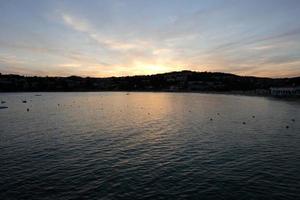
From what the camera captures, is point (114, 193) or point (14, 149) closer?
point (114, 193)

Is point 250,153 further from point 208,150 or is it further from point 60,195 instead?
point 60,195

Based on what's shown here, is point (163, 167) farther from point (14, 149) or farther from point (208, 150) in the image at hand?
point (14, 149)

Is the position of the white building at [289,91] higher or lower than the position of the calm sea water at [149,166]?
higher

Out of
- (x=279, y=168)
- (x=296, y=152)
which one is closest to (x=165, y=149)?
(x=279, y=168)

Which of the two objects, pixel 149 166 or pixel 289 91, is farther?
pixel 289 91

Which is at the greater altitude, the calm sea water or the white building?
the white building

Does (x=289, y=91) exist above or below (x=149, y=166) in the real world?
above

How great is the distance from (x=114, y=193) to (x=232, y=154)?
19401 millimetres

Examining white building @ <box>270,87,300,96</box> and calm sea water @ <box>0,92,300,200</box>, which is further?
white building @ <box>270,87,300,96</box>

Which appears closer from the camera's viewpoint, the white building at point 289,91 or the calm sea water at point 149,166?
the calm sea water at point 149,166

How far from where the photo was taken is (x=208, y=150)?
3856 cm

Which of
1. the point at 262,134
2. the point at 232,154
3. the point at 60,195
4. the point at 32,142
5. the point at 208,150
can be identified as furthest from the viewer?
the point at 262,134

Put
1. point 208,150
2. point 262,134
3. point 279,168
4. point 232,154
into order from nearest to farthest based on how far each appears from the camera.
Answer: point 279,168 → point 232,154 → point 208,150 → point 262,134

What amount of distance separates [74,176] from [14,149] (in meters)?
16.8
